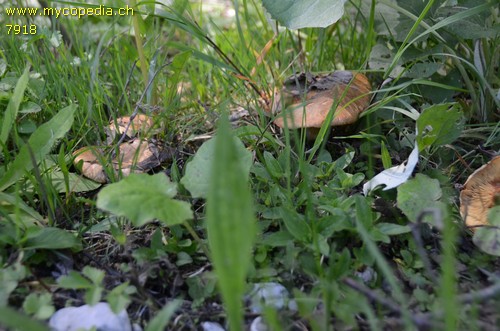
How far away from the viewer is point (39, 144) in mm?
1284

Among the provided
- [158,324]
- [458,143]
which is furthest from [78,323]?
[458,143]

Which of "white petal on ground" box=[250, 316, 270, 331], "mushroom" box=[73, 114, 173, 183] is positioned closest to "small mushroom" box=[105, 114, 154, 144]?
"mushroom" box=[73, 114, 173, 183]

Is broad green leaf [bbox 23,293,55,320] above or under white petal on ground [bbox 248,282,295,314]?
under

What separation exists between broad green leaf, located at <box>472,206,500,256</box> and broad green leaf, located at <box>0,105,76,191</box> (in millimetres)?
932

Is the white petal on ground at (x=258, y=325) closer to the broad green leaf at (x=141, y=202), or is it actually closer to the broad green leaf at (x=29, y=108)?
the broad green leaf at (x=141, y=202)

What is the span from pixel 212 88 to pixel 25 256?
3.13 ft

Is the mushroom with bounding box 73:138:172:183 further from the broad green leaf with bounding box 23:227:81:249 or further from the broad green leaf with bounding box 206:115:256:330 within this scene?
the broad green leaf with bounding box 206:115:256:330

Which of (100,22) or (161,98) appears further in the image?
(100,22)

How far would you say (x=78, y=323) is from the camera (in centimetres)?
95

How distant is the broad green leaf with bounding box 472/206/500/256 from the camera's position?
108 centimetres

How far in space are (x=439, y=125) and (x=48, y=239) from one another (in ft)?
2.92

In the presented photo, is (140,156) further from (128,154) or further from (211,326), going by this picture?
(211,326)

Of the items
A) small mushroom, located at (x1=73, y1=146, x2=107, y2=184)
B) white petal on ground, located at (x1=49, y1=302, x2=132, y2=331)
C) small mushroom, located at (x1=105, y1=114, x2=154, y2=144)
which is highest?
→ small mushroom, located at (x1=105, y1=114, x2=154, y2=144)

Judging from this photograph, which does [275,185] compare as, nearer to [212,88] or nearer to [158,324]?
[158,324]
